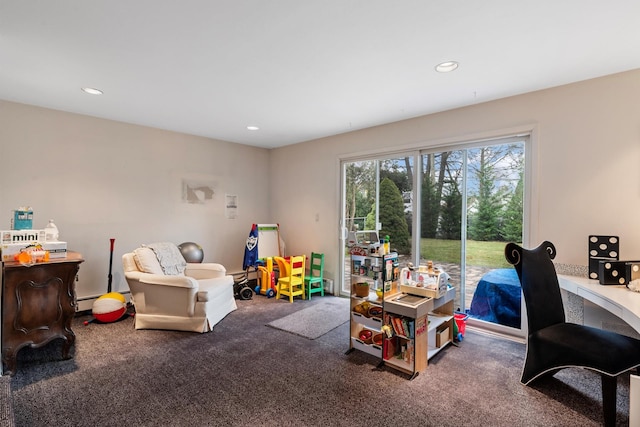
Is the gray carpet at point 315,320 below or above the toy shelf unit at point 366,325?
below

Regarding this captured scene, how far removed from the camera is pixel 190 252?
428cm

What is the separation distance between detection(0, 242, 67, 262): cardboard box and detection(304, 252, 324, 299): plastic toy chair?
9.50 feet

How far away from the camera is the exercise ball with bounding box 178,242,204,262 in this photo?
425 cm

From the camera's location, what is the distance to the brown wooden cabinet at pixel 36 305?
7.69 ft

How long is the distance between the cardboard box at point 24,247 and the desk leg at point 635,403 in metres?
3.81

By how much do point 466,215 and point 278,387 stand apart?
2.62m

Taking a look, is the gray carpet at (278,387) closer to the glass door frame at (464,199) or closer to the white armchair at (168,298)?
the white armchair at (168,298)

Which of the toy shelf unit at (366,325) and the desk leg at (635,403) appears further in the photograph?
the toy shelf unit at (366,325)

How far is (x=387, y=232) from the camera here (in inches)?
167

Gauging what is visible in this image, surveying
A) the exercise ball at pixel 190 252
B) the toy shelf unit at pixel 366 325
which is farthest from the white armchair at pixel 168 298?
the toy shelf unit at pixel 366 325

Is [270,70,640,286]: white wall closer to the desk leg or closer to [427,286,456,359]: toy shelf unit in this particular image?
[427,286,456,359]: toy shelf unit

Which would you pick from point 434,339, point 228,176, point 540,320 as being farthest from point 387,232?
point 228,176

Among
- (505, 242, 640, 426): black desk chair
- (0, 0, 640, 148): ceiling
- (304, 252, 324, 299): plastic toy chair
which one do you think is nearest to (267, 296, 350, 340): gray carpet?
(304, 252, 324, 299): plastic toy chair

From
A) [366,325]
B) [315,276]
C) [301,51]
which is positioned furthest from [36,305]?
[315,276]
